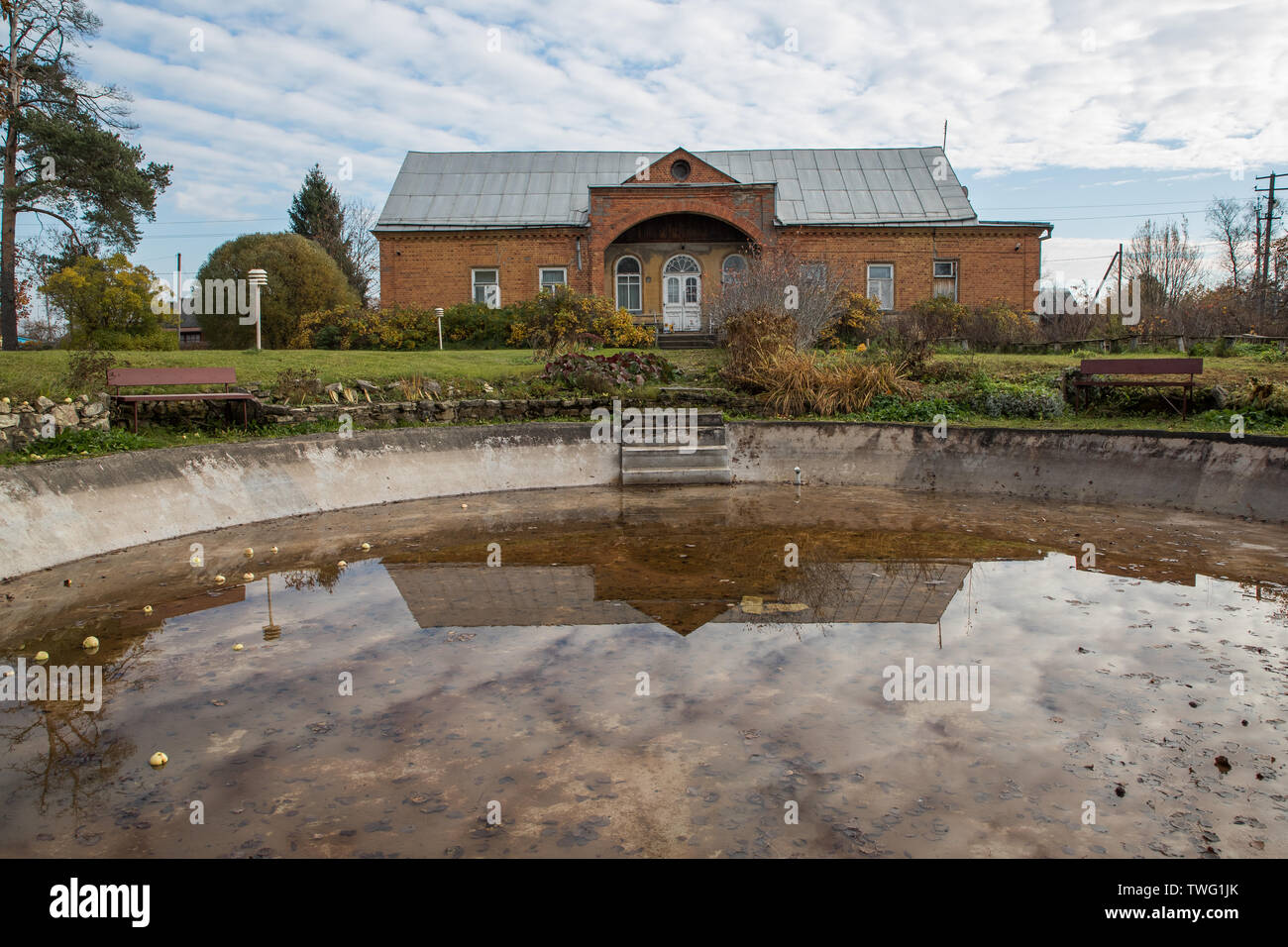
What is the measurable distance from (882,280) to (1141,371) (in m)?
18.0

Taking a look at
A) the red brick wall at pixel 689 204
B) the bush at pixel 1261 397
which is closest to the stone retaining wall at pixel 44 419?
the bush at pixel 1261 397

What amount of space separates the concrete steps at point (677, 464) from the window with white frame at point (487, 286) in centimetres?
1783

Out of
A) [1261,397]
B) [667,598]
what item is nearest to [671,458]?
[667,598]

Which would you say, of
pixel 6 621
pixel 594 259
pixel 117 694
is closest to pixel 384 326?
pixel 594 259

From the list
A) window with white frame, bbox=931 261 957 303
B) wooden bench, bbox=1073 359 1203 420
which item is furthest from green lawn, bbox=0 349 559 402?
window with white frame, bbox=931 261 957 303

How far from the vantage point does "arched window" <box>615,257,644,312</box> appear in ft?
94.6

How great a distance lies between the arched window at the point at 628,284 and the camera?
94.6ft

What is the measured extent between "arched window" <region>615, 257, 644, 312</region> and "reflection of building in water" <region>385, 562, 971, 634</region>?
22.6m

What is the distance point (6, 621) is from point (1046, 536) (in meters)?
8.96

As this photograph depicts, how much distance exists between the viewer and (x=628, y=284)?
28906 mm

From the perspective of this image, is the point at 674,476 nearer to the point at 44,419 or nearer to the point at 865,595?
the point at 865,595

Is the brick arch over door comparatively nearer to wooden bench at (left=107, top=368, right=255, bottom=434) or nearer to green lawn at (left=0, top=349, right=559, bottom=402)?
green lawn at (left=0, top=349, right=559, bottom=402)

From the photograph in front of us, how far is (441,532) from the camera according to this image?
8.78 m
